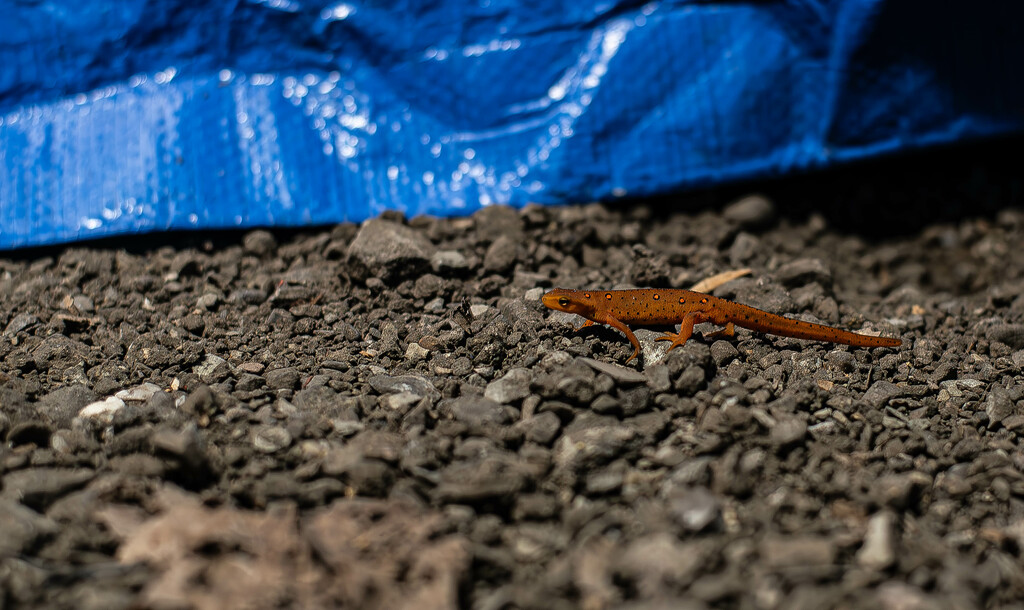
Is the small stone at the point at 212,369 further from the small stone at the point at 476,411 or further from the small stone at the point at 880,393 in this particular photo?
the small stone at the point at 880,393

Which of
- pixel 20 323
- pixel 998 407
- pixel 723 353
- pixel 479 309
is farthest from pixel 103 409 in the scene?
pixel 998 407

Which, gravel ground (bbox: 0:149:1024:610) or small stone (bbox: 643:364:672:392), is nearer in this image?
gravel ground (bbox: 0:149:1024:610)

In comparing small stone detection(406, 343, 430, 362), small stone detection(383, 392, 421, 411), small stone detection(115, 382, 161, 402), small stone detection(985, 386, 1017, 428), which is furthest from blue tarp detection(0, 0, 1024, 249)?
small stone detection(985, 386, 1017, 428)

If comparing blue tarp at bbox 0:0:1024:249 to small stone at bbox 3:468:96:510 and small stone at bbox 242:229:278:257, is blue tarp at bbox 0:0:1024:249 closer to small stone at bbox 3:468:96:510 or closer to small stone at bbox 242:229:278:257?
small stone at bbox 242:229:278:257

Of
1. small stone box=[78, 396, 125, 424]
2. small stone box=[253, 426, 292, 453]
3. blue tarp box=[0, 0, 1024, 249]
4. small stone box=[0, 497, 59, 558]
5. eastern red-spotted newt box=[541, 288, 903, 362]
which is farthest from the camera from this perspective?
blue tarp box=[0, 0, 1024, 249]

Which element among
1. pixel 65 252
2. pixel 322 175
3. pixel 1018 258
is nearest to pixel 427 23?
pixel 322 175

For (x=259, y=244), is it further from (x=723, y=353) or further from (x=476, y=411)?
(x=723, y=353)
